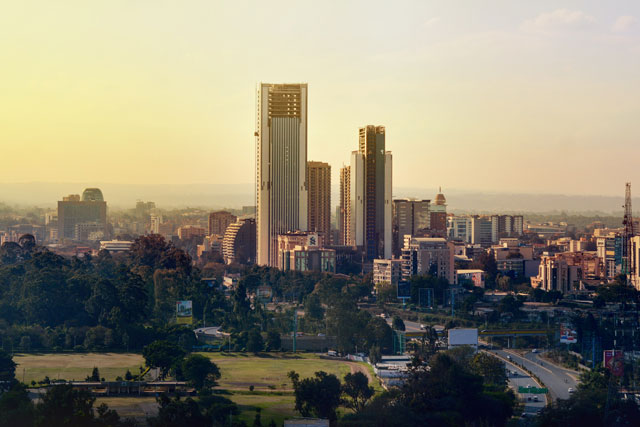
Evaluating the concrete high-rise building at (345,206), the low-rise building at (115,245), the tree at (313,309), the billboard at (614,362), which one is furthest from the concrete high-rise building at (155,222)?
the billboard at (614,362)

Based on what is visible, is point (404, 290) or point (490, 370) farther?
point (404, 290)

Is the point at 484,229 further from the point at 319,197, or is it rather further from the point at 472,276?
the point at 472,276

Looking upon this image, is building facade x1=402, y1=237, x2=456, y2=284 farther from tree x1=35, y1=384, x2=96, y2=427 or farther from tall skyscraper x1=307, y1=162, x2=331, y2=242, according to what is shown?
tree x1=35, y1=384, x2=96, y2=427

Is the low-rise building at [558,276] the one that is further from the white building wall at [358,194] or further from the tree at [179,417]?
the tree at [179,417]

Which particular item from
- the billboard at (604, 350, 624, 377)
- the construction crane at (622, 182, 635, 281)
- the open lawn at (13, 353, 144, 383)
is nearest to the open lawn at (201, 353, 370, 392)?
the open lawn at (13, 353, 144, 383)

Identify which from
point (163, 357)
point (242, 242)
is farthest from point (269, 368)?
point (242, 242)

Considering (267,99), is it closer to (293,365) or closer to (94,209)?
(94,209)
